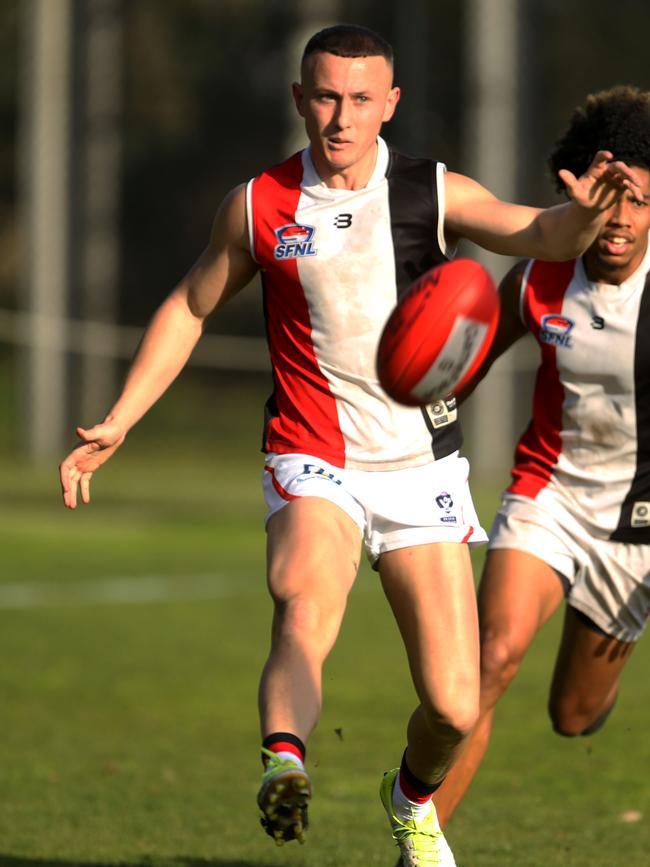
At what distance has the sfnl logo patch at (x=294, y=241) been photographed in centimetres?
523

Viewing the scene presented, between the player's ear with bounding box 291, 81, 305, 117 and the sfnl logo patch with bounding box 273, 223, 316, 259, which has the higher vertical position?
the player's ear with bounding box 291, 81, 305, 117

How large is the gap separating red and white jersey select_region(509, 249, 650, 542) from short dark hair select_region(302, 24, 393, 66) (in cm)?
123

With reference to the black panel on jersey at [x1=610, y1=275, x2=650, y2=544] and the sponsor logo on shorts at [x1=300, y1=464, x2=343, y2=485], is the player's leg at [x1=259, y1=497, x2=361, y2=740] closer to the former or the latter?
the sponsor logo on shorts at [x1=300, y1=464, x2=343, y2=485]

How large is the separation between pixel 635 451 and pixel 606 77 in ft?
114

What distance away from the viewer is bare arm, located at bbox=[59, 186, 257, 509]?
5270 millimetres

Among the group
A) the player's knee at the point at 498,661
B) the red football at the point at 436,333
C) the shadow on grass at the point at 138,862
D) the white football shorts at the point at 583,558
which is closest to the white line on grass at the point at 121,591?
the shadow on grass at the point at 138,862

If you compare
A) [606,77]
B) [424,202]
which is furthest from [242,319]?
[424,202]

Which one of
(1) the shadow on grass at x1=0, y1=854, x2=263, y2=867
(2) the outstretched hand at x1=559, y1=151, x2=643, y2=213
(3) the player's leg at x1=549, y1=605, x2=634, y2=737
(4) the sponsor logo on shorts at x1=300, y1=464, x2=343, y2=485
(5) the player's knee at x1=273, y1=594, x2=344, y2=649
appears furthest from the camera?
(3) the player's leg at x1=549, y1=605, x2=634, y2=737

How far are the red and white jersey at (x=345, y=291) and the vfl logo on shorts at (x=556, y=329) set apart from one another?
83 cm

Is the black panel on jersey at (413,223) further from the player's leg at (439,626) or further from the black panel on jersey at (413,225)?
the player's leg at (439,626)

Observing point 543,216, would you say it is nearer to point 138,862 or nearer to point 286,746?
point 286,746

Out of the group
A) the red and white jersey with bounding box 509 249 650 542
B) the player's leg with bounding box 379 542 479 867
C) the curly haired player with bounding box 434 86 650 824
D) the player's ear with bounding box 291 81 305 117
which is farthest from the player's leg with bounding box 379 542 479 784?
the player's ear with bounding box 291 81 305 117

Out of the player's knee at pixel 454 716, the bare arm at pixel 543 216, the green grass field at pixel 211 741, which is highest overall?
the bare arm at pixel 543 216

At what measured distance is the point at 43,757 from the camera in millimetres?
7816
